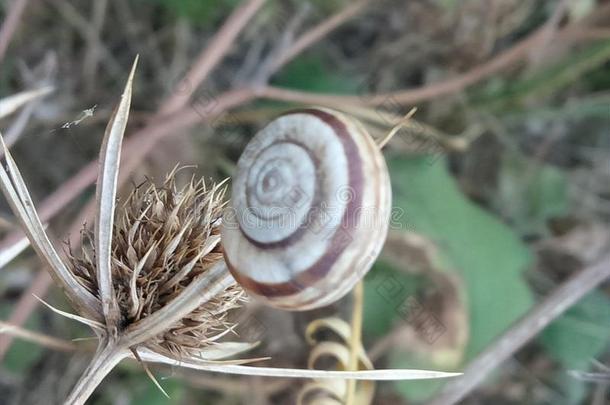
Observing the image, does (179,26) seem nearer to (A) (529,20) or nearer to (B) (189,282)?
(A) (529,20)

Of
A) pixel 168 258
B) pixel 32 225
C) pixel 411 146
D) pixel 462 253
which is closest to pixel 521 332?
pixel 462 253

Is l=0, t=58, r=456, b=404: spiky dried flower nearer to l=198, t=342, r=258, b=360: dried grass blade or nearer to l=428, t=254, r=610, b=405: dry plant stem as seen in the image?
l=198, t=342, r=258, b=360: dried grass blade

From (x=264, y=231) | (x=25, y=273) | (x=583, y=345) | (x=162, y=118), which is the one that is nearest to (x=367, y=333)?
(x=583, y=345)

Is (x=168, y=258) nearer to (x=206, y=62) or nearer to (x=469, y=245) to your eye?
(x=206, y=62)

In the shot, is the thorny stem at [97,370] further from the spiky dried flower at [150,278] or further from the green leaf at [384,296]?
the green leaf at [384,296]

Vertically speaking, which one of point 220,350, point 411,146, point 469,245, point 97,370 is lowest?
point 469,245

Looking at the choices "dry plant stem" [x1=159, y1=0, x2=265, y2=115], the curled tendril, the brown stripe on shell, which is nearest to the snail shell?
the brown stripe on shell

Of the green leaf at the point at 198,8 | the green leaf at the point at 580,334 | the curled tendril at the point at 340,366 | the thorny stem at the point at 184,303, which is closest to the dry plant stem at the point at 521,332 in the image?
the curled tendril at the point at 340,366
